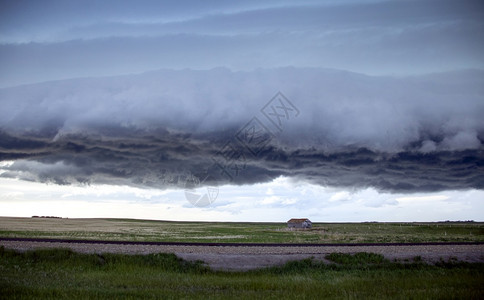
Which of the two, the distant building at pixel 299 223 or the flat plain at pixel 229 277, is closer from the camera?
the flat plain at pixel 229 277

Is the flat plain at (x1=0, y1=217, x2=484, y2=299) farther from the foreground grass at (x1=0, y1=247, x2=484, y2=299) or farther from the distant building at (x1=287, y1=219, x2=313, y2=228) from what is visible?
the distant building at (x1=287, y1=219, x2=313, y2=228)

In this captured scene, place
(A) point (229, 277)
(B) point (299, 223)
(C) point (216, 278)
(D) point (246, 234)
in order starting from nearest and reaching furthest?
1. (C) point (216, 278)
2. (A) point (229, 277)
3. (D) point (246, 234)
4. (B) point (299, 223)

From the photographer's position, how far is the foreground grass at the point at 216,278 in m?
15.8

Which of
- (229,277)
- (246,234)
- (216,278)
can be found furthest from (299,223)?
(216,278)

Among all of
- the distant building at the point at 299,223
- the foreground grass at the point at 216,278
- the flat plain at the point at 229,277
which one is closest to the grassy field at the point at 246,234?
the distant building at the point at 299,223

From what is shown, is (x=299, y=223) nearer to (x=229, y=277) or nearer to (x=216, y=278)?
(x=229, y=277)

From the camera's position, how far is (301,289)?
17.5m

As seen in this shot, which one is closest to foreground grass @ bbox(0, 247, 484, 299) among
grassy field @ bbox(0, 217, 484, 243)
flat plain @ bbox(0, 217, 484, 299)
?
flat plain @ bbox(0, 217, 484, 299)

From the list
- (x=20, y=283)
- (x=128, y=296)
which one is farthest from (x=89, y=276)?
(x=128, y=296)

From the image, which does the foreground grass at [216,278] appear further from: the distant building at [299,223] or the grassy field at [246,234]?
the distant building at [299,223]

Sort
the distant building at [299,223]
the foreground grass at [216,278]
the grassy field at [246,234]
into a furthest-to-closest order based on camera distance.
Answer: the distant building at [299,223] < the grassy field at [246,234] < the foreground grass at [216,278]

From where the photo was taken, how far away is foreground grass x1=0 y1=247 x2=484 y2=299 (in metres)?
15.8

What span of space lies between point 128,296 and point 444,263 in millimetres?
19729

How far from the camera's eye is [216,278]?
21016 millimetres
